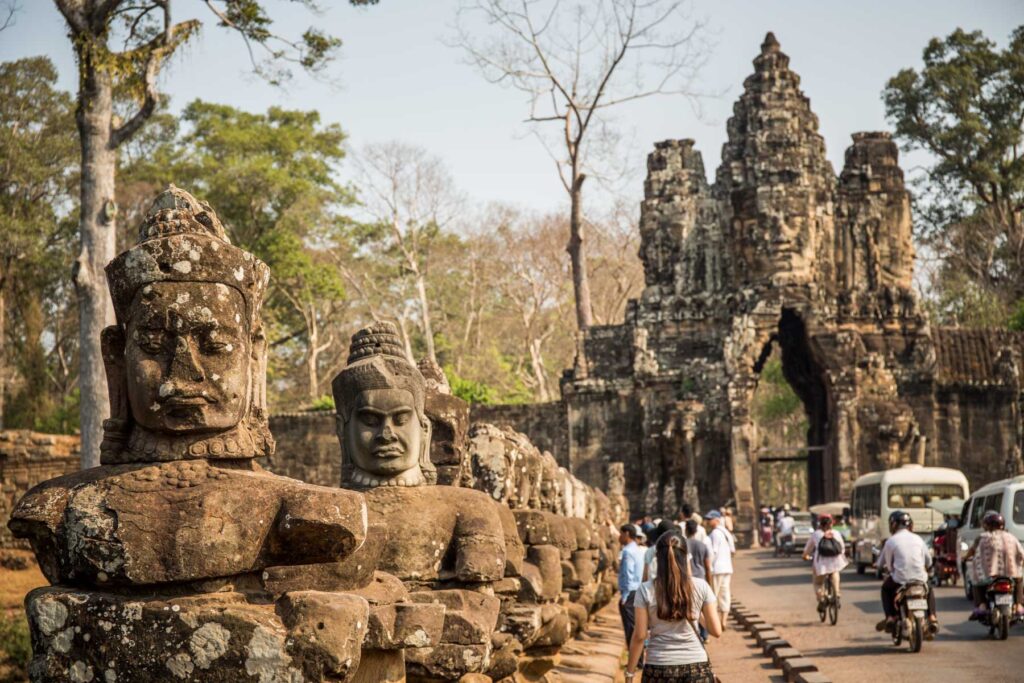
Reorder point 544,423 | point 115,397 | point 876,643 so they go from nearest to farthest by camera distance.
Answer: point 115,397 → point 876,643 → point 544,423

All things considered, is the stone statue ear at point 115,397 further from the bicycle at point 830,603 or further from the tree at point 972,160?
the tree at point 972,160

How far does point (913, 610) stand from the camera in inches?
479

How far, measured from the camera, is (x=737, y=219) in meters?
38.1

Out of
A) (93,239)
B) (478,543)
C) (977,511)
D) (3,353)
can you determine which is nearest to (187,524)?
(478,543)

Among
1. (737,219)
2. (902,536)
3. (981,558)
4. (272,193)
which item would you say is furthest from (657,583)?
(272,193)

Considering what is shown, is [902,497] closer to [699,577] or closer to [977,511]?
[977,511]

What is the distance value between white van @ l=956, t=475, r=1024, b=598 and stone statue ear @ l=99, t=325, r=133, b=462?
457 inches

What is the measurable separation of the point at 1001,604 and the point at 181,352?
10538 millimetres

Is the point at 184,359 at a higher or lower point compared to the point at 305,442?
lower

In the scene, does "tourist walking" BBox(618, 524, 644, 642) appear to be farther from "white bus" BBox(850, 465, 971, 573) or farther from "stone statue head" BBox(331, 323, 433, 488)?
"white bus" BBox(850, 465, 971, 573)

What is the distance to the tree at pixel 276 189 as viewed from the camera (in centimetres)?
3956

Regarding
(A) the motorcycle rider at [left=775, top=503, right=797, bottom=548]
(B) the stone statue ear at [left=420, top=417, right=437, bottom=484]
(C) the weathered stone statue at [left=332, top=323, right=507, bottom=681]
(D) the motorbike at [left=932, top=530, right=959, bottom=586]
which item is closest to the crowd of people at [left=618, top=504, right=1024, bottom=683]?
(C) the weathered stone statue at [left=332, top=323, right=507, bottom=681]

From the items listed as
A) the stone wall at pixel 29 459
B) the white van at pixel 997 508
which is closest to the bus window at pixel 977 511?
the white van at pixel 997 508

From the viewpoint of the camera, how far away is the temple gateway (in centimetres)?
3531
